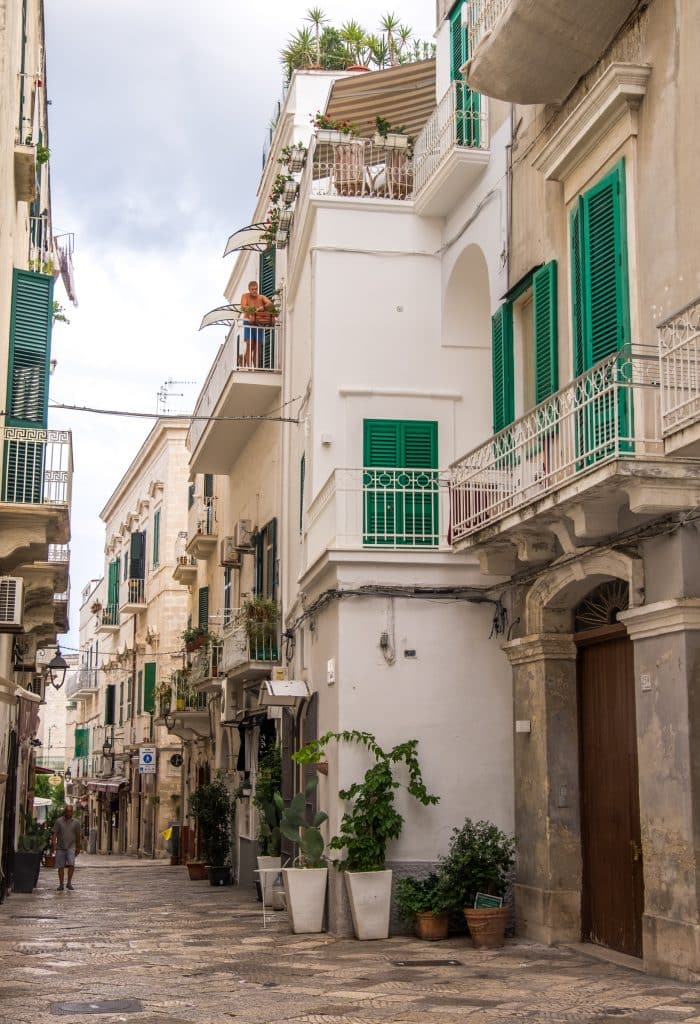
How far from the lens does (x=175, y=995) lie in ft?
34.0

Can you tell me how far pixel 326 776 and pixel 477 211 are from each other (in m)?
6.89

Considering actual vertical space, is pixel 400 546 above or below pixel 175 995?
above

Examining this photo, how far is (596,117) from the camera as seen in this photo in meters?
11.5

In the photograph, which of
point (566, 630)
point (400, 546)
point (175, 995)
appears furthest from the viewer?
point (400, 546)

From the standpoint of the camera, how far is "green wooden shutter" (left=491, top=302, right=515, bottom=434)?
567 inches

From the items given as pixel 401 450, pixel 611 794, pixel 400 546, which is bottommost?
pixel 611 794

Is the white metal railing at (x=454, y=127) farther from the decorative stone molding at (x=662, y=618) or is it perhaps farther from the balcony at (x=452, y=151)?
the decorative stone molding at (x=662, y=618)

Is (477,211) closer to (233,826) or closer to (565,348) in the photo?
(565,348)

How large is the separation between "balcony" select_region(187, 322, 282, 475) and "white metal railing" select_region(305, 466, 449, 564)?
4.36 m

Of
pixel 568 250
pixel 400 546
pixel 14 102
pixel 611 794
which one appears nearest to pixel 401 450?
pixel 400 546

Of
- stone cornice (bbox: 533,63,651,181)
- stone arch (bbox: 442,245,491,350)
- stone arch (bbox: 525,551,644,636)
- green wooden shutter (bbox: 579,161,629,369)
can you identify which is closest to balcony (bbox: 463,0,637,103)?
stone cornice (bbox: 533,63,651,181)

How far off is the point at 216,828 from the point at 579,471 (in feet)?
48.2

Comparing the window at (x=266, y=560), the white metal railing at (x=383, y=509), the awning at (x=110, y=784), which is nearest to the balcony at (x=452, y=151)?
the white metal railing at (x=383, y=509)

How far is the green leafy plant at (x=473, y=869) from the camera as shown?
44.0 feet
